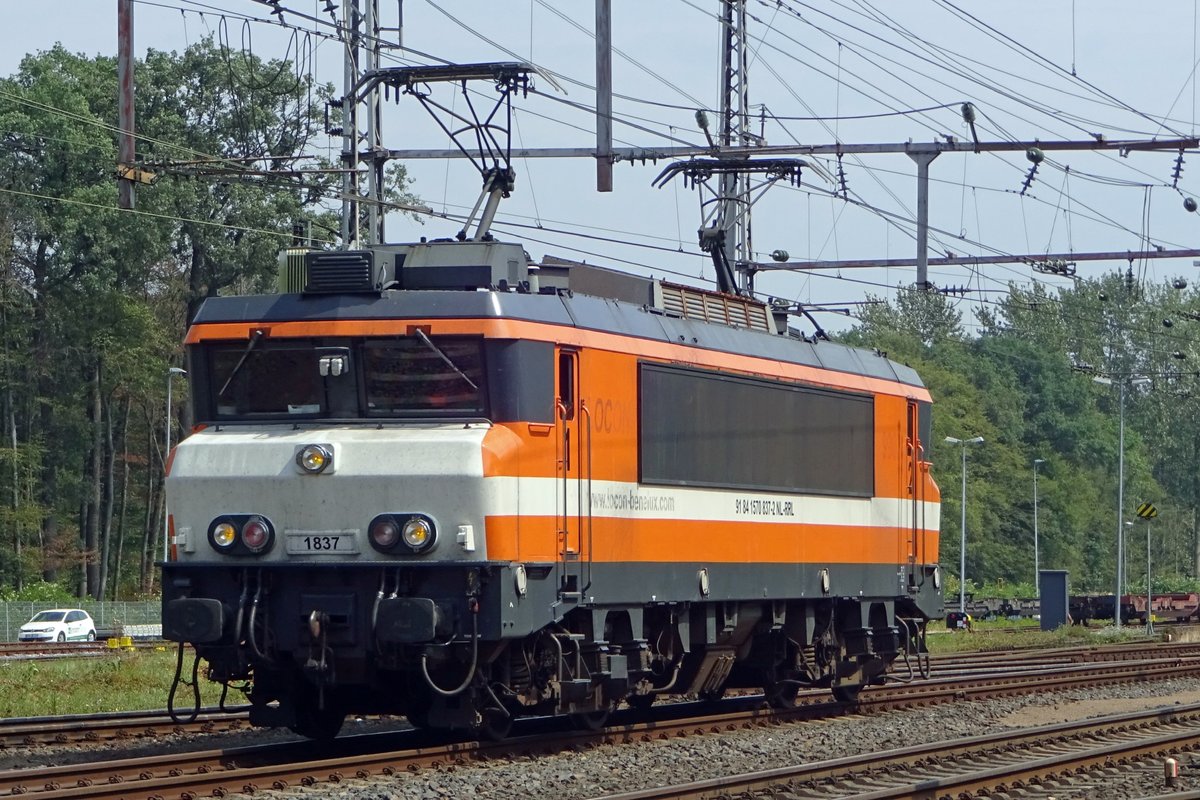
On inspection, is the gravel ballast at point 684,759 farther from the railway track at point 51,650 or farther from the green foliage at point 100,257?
the green foliage at point 100,257

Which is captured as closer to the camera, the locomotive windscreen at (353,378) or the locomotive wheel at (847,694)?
the locomotive windscreen at (353,378)

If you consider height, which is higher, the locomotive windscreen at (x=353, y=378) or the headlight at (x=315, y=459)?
the locomotive windscreen at (x=353, y=378)

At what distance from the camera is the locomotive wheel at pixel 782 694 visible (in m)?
19.6

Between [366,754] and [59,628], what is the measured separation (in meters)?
35.2

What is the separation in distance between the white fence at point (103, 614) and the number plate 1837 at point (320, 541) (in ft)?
123

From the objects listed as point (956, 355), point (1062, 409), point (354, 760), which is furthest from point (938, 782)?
point (1062, 409)

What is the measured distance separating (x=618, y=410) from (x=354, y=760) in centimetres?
386

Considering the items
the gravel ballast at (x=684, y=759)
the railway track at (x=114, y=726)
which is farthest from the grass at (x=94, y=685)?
the gravel ballast at (x=684, y=759)

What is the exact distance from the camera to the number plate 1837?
14.2m

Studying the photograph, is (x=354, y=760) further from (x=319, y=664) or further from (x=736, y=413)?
(x=736, y=413)

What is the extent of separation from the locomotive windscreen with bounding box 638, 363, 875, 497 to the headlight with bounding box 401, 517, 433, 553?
108 inches

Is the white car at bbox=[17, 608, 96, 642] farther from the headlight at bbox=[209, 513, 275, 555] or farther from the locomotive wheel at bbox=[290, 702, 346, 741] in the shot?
the headlight at bbox=[209, 513, 275, 555]

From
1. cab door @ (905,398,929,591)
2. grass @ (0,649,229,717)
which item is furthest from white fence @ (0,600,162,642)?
cab door @ (905,398,929,591)

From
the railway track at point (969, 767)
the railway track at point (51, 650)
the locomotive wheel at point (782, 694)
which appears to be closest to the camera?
the railway track at point (969, 767)
